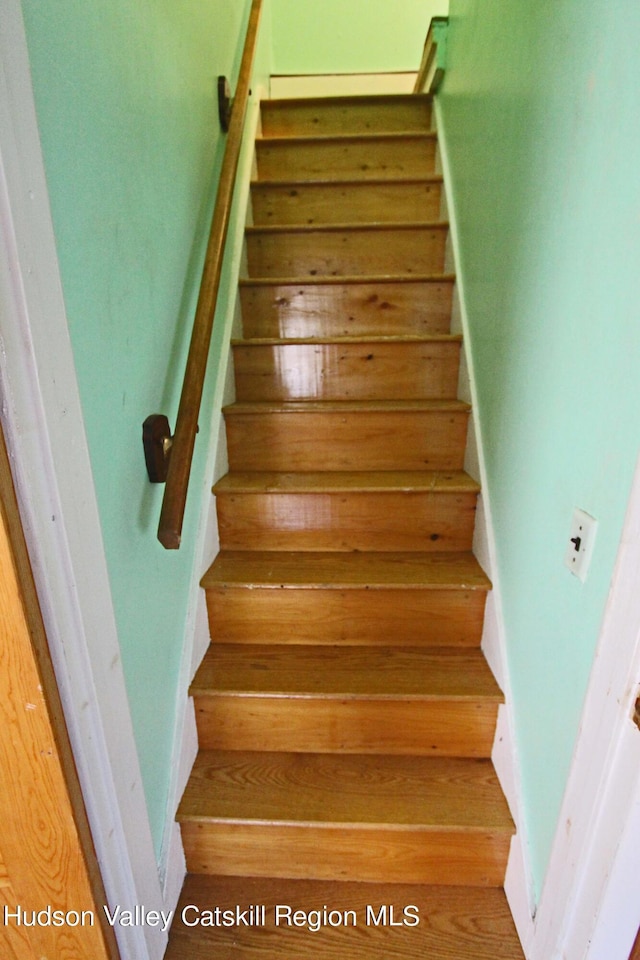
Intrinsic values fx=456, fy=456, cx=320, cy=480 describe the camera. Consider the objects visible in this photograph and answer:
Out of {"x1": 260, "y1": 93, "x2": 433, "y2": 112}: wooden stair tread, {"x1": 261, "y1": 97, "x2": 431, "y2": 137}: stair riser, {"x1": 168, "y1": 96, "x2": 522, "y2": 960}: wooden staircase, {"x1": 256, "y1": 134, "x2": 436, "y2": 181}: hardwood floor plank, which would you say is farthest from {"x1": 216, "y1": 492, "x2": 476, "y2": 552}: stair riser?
{"x1": 260, "y1": 93, "x2": 433, "y2": 112}: wooden stair tread

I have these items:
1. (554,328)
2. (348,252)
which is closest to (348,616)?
(554,328)

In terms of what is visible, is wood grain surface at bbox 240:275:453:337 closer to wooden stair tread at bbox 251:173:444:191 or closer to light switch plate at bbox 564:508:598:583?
wooden stair tread at bbox 251:173:444:191

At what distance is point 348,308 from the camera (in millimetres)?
1735

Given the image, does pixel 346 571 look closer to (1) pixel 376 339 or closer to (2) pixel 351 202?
(1) pixel 376 339

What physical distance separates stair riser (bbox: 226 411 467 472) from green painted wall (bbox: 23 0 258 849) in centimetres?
30

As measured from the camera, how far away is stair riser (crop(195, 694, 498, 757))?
45.7 inches

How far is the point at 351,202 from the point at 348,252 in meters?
0.28

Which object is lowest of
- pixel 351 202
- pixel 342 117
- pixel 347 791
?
pixel 347 791

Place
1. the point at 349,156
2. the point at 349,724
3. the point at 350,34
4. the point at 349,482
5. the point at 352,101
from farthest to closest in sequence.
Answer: the point at 350,34
the point at 352,101
the point at 349,156
the point at 349,482
the point at 349,724

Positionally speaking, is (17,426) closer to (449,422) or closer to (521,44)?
(449,422)

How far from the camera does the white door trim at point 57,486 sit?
54cm

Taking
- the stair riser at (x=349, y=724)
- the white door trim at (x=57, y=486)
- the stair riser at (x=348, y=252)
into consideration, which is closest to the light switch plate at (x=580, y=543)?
the stair riser at (x=349, y=724)

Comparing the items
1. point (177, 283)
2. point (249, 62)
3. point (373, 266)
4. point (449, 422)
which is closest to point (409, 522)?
point (449, 422)

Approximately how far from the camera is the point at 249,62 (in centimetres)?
166
